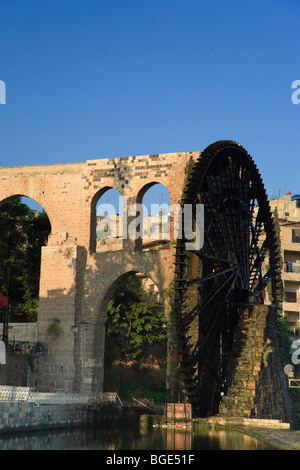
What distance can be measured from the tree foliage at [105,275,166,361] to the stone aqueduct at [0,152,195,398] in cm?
442

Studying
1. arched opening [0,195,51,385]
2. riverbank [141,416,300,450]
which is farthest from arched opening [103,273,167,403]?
riverbank [141,416,300,450]

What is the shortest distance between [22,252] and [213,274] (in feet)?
41.4

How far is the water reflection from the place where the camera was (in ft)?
48.3

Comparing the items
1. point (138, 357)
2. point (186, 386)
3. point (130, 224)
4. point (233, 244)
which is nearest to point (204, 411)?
point (186, 386)

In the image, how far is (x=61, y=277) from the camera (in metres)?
24.4

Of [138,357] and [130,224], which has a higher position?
[130,224]

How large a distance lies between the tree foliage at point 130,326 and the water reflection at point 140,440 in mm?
10181

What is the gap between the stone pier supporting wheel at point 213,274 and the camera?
1828 cm

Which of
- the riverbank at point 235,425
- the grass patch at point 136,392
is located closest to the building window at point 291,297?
the grass patch at point 136,392

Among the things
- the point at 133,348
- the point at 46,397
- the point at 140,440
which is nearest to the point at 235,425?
the point at 140,440

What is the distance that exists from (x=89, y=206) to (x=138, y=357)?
35.6 ft

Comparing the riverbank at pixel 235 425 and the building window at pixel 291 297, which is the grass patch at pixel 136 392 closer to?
the riverbank at pixel 235 425

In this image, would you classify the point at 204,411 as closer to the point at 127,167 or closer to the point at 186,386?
the point at 186,386

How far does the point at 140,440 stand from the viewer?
16297 mm
